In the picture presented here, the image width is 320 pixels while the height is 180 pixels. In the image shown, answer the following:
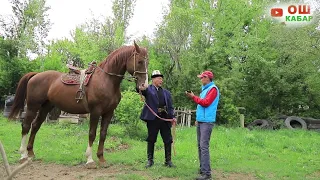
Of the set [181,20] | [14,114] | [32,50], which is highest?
[181,20]

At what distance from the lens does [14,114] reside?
6.91m

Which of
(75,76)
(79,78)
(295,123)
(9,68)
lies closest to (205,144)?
(79,78)

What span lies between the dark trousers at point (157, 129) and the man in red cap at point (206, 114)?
950mm

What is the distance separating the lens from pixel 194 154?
7277 millimetres

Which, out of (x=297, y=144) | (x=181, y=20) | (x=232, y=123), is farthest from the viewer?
(x=181, y=20)

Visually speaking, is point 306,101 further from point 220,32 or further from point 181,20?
A: point 181,20

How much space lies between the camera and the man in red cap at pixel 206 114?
4961mm

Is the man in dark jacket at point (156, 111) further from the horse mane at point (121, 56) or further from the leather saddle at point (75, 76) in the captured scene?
the leather saddle at point (75, 76)

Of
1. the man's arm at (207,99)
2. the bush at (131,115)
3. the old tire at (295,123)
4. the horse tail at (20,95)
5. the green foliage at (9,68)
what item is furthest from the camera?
the green foliage at (9,68)

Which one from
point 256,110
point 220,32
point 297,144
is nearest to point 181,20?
point 220,32

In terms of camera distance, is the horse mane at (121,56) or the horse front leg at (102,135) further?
the horse front leg at (102,135)

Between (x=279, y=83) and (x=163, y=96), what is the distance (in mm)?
12893

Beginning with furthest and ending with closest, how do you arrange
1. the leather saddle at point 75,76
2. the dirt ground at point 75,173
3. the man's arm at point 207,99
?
the leather saddle at point 75,76 → the dirt ground at point 75,173 → the man's arm at point 207,99

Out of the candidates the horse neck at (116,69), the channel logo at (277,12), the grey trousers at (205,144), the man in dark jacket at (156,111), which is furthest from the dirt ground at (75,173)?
the channel logo at (277,12)
